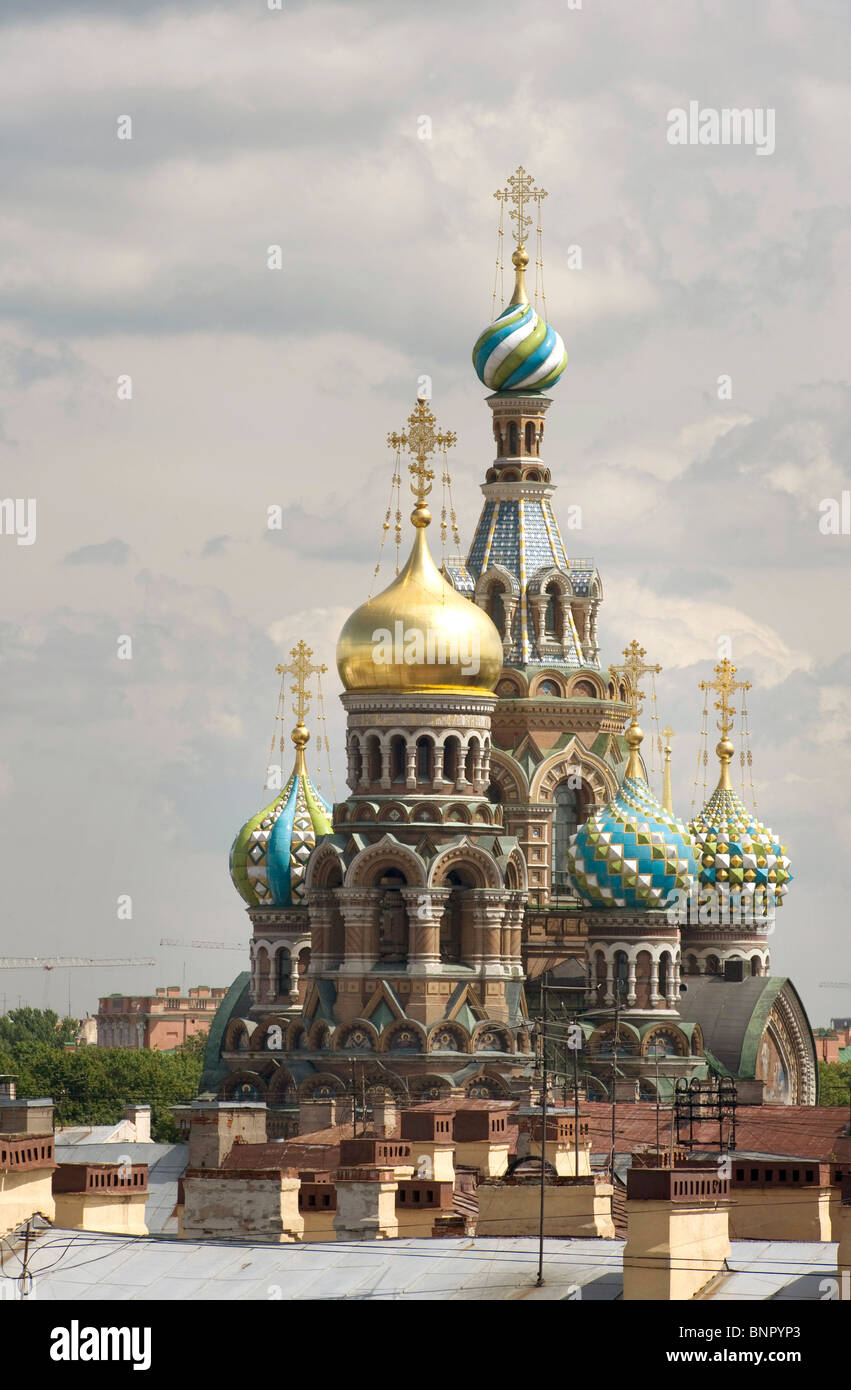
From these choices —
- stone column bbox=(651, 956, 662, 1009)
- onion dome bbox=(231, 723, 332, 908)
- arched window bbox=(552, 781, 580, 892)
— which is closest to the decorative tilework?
onion dome bbox=(231, 723, 332, 908)

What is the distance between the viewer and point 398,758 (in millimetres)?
52781

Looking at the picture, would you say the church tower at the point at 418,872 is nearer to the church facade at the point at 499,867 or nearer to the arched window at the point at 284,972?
the church facade at the point at 499,867

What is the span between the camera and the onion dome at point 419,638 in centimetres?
5259

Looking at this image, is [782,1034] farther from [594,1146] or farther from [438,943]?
[594,1146]

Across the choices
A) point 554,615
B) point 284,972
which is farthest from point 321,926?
point 554,615

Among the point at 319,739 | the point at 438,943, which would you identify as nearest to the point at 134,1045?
the point at 319,739

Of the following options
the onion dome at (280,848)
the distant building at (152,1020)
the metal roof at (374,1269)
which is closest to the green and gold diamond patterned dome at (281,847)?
the onion dome at (280,848)

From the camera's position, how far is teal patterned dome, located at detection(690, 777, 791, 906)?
2306 inches

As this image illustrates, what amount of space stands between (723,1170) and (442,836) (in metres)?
23.8

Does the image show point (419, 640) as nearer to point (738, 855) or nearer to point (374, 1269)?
point (738, 855)

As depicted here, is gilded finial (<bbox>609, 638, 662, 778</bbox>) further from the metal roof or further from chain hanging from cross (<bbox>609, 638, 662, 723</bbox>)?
the metal roof

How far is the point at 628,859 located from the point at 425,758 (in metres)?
3.61

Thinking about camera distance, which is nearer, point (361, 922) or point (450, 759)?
point (361, 922)

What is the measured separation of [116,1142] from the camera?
5441 cm
